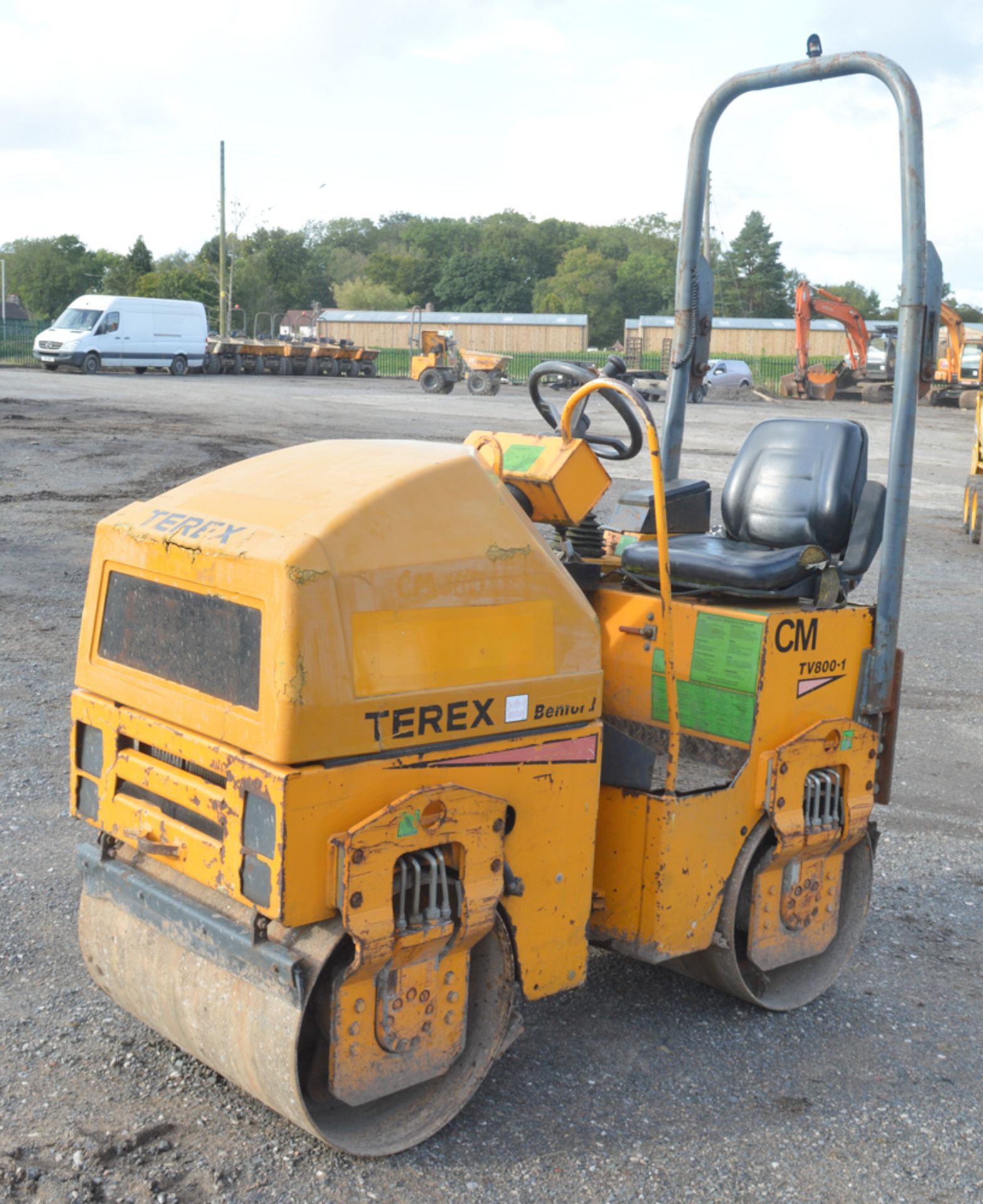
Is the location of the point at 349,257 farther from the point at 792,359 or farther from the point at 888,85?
the point at 888,85

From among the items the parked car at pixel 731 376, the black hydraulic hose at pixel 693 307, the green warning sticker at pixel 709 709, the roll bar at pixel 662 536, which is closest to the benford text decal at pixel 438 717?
the roll bar at pixel 662 536

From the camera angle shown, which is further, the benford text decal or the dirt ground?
the dirt ground

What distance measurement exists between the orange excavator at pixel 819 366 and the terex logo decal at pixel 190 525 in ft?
108

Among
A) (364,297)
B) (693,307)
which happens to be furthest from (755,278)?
(693,307)

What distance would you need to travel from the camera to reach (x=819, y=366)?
4441cm

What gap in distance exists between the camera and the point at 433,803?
3010mm

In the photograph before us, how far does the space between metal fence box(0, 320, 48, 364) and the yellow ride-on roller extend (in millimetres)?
40821

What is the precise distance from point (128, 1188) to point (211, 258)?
76009 millimetres

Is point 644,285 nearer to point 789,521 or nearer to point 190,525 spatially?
point 789,521

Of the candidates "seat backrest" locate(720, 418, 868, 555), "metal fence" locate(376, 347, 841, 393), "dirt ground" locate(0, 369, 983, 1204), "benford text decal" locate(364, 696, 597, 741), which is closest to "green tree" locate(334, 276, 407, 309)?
"metal fence" locate(376, 347, 841, 393)

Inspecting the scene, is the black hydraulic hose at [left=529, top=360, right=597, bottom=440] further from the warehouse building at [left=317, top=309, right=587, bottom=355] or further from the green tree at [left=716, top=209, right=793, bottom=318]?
the green tree at [left=716, top=209, right=793, bottom=318]

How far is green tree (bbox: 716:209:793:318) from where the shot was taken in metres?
98.6

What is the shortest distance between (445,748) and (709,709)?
110cm

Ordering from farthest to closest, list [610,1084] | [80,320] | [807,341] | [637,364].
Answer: [637,364], [807,341], [80,320], [610,1084]
